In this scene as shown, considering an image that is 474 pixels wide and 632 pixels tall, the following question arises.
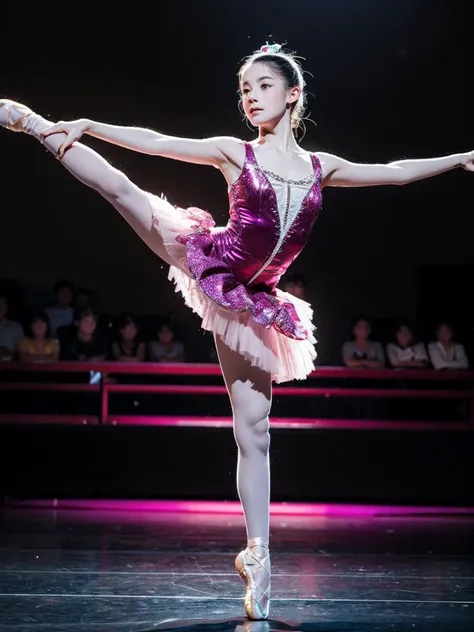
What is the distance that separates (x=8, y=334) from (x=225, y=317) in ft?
9.80

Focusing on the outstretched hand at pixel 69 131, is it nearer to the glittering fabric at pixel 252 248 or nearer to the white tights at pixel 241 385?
the white tights at pixel 241 385

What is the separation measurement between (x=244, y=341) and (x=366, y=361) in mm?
2751

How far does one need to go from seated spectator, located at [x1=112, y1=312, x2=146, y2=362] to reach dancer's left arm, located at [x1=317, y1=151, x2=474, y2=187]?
2761 mm

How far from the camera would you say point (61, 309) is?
5.53 meters

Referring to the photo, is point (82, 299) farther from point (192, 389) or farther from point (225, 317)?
point (225, 317)

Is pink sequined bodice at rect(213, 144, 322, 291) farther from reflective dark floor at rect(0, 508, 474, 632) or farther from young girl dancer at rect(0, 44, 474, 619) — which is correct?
reflective dark floor at rect(0, 508, 474, 632)

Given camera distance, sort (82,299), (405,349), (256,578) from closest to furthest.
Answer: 1. (256,578)
2. (405,349)
3. (82,299)

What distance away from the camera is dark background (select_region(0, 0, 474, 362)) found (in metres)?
6.00

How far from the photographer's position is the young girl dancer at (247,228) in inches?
92.7

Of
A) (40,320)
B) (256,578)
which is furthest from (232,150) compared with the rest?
(40,320)

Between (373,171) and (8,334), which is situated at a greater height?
(373,171)

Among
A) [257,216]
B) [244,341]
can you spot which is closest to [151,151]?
[257,216]

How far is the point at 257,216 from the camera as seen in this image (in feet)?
7.72

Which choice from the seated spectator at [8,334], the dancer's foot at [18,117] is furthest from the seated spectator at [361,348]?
the dancer's foot at [18,117]
